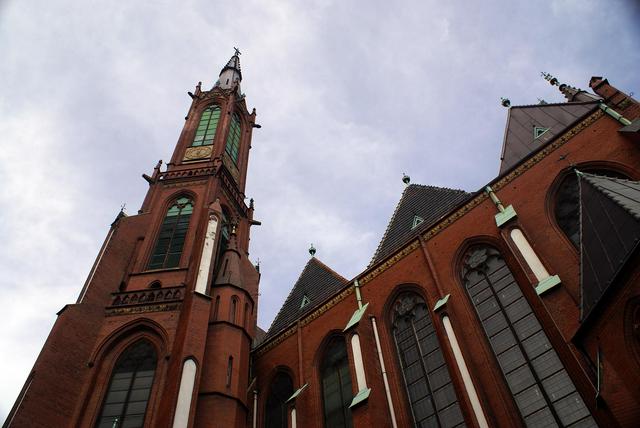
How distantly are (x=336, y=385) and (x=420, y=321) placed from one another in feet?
10.0

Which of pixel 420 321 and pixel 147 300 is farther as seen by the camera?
pixel 147 300

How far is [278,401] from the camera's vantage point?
16.7m

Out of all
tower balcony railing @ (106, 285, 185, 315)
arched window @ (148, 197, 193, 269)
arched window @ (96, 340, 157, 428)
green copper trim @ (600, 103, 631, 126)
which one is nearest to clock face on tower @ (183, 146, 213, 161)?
arched window @ (148, 197, 193, 269)

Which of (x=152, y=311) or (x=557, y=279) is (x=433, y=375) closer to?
(x=557, y=279)

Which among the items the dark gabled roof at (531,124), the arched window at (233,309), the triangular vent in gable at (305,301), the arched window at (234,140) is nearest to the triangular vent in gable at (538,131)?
the dark gabled roof at (531,124)

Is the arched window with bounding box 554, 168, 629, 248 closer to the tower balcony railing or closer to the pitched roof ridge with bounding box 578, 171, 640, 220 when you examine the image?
the pitched roof ridge with bounding box 578, 171, 640, 220

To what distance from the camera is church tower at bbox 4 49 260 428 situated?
44.2ft

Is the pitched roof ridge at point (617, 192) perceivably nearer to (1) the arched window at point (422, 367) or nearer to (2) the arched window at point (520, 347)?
(2) the arched window at point (520, 347)

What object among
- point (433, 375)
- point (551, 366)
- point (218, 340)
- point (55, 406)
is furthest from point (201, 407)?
point (551, 366)

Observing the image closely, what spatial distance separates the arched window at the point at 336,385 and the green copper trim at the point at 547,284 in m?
5.95

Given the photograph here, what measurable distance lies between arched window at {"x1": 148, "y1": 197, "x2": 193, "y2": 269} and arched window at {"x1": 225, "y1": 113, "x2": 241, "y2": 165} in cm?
517

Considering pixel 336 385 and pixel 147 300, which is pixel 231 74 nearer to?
pixel 147 300

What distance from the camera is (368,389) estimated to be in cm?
1282

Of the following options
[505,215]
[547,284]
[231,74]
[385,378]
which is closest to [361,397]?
[385,378]
